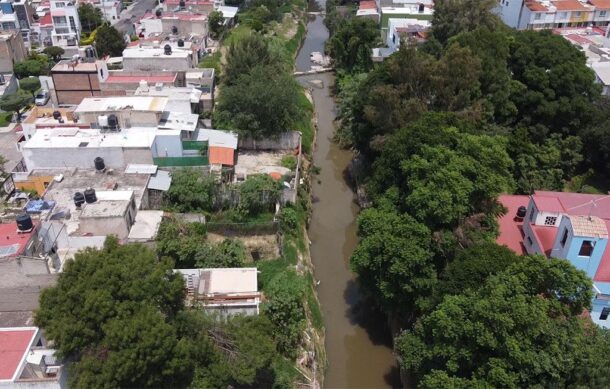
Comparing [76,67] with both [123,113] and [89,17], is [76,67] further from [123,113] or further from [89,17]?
[89,17]

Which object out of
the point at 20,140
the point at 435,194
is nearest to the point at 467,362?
the point at 435,194

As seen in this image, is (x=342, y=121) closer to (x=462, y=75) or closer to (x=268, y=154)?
(x=268, y=154)

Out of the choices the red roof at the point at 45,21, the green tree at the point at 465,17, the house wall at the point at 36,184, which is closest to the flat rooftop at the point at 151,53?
the house wall at the point at 36,184

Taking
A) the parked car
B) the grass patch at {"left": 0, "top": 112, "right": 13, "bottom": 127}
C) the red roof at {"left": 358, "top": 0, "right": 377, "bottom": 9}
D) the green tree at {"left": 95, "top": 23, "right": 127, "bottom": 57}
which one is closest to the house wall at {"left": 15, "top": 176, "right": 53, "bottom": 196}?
the grass patch at {"left": 0, "top": 112, "right": 13, "bottom": 127}

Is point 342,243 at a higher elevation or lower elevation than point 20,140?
lower

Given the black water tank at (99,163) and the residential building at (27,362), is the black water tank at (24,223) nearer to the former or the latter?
A: the residential building at (27,362)
